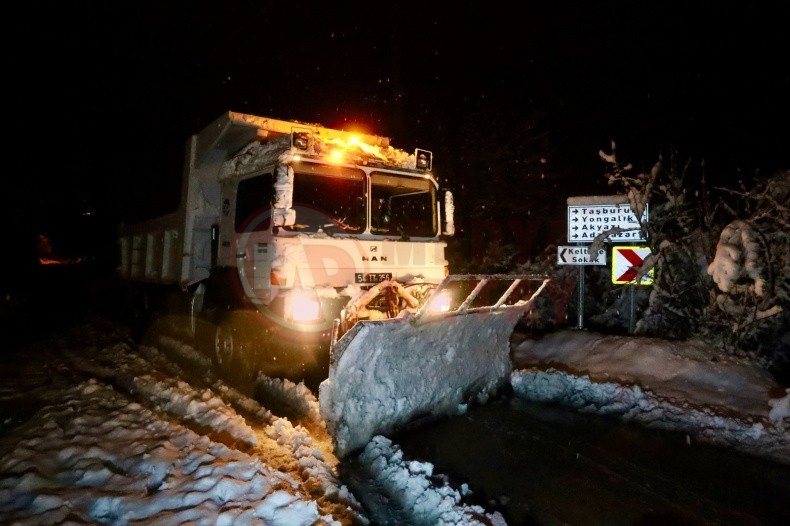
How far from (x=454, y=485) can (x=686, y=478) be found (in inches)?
80.4

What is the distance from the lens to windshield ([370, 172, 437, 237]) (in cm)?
668

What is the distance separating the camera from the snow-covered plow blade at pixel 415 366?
4707 mm

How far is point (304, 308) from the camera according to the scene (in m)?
5.74

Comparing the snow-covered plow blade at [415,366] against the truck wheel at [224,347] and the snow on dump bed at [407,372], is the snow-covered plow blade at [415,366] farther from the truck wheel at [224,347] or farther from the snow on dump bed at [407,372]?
the truck wheel at [224,347]

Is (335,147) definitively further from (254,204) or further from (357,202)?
(254,204)

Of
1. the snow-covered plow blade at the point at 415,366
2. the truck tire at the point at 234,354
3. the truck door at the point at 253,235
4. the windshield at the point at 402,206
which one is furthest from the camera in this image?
the truck tire at the point at 234,354

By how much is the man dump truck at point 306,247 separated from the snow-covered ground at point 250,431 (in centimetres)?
69

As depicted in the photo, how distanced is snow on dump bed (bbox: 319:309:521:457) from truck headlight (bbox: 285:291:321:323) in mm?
1091


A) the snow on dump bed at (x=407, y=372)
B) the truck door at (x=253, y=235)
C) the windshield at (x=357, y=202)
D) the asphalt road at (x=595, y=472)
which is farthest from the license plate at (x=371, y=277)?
the asphalt road at (x=595, y=472)

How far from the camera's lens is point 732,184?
16578 mm

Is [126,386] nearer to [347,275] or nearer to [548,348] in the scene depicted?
[347,275]

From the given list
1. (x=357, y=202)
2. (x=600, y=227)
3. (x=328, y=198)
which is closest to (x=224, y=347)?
(x=328, y=198)

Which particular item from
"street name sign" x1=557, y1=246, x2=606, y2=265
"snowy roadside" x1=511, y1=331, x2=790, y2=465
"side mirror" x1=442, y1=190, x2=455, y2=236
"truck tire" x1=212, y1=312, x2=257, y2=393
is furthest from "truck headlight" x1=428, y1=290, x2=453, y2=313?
"street name sign" x1=557, y1=246, x2=606, y2=265

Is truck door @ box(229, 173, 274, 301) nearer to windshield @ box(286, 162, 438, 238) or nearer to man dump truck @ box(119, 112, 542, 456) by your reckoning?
man dump truck @ box(119, 112, 542, 456)
